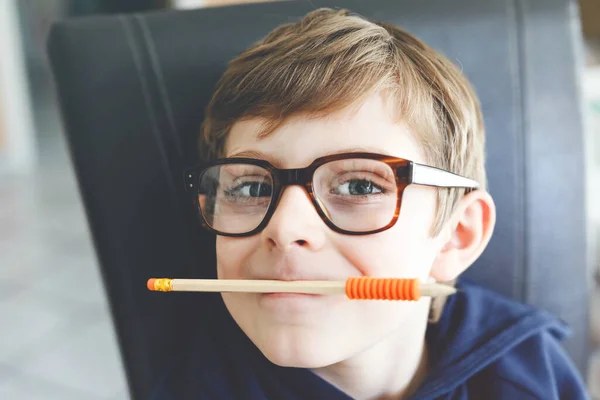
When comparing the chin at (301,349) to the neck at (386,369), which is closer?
the chin at (301,349)

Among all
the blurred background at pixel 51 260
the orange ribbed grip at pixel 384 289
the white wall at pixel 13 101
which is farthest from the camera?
the white wall at pixel 13 101

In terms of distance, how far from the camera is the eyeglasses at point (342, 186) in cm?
62

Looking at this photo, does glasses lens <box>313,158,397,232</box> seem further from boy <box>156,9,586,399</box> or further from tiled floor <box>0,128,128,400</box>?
tiled floor <box>0,128,128,400</box>

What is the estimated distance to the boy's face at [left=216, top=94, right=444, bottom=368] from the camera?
2.04ft

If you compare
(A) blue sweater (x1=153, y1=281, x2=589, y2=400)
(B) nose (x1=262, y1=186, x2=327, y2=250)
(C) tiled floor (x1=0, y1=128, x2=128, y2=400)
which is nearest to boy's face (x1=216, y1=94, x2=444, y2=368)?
(B) nose (x1=262, y1=186, x2=327, y2=250)

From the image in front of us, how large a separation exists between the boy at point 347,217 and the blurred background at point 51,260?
30 centimetres

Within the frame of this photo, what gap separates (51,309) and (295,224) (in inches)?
68.5

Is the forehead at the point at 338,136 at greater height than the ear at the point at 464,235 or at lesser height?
greater

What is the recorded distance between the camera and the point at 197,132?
822mm

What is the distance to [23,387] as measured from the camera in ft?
5.67

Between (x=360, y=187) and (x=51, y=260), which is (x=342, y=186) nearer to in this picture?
(x=360, y=187)

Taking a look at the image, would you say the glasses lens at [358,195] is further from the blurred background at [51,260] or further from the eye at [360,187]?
the blurred background at [51,260]

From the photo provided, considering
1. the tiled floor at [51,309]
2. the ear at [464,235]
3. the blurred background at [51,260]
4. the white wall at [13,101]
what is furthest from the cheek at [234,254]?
the white wall at [13,101]

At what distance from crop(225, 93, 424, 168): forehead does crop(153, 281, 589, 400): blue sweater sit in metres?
0.26
